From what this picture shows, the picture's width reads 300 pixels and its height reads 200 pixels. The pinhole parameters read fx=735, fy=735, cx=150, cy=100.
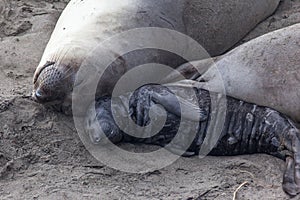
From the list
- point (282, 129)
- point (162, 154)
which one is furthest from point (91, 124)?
point (282, 129)

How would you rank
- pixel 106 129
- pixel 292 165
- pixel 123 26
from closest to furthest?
pixel 292 165
pixel 106 129
pixel 123 26

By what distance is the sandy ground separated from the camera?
10.5ft

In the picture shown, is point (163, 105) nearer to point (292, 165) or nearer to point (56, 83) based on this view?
point (56, 83)

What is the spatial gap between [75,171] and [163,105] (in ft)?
1.81

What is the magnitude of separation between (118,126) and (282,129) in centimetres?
79

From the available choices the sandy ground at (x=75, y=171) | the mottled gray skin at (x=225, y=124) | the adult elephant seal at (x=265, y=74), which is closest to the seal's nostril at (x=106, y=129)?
the mottled gray skin at (x=225, y=124)

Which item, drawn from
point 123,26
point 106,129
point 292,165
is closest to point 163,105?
point 106,129

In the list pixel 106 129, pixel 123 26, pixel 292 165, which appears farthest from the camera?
pixel 123 26

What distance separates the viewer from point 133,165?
11.3ft

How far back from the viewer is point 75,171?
3.37 meters

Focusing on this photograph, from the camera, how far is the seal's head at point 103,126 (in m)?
3.56

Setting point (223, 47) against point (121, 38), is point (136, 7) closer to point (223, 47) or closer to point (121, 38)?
point (121, 38)

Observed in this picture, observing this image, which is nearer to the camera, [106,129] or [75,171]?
[75,171]

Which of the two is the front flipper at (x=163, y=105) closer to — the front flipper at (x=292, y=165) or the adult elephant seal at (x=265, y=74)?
the adult elephant seal at (x=265, y=74)
